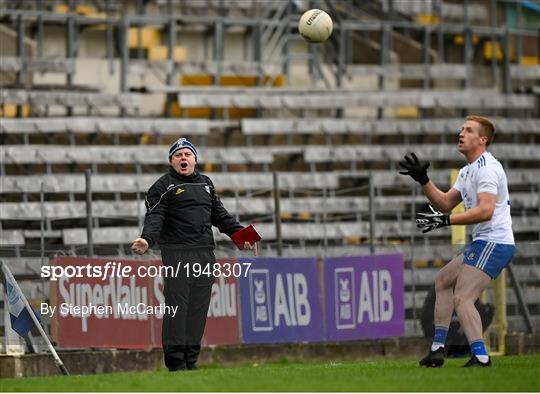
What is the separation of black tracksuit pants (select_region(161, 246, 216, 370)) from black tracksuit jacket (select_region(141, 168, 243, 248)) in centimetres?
13

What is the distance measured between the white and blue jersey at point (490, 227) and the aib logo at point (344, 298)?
569 cm

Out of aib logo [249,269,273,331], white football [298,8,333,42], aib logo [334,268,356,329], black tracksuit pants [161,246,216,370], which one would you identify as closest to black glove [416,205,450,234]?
black tracksuit pants [161,246,216,370]

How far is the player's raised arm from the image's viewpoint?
499 inches

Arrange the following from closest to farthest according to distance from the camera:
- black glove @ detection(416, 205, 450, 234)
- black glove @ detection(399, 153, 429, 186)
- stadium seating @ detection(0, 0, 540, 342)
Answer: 1. black glove @ detection(399, 153, 429, 186)
2. black glove @ detection(416, 205, 450, 234)
3. stadium seating @ detection(0, 0, 540, 342)

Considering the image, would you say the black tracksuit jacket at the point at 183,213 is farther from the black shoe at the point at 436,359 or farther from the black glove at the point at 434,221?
the black shoe at the point at 436,359

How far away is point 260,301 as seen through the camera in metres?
18.0

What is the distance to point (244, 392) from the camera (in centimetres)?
1112

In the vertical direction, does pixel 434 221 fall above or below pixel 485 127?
below

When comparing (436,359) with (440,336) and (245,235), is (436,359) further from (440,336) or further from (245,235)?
(245,235)

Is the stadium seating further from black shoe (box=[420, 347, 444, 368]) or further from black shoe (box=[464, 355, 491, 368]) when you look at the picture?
black shoe (box=[464, 355, 491, 368])

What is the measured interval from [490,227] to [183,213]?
2.70 m

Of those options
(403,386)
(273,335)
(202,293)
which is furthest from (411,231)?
(403,386)

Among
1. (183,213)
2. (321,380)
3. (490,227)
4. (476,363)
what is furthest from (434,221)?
(183,213)

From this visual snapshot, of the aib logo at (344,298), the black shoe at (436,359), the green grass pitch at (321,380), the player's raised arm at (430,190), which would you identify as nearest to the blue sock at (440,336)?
the black shoe at (436,359)
